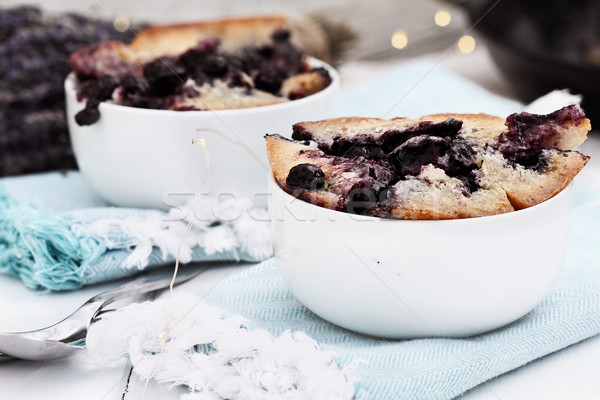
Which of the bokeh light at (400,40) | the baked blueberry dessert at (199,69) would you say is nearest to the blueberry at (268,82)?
the baked blueberry dessert at (199,69)

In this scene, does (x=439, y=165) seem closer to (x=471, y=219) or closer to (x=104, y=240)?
(x=471, y=219)

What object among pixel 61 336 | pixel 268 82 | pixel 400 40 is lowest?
pixel 61 336

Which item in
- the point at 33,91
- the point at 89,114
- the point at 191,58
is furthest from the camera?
the point at 33,91

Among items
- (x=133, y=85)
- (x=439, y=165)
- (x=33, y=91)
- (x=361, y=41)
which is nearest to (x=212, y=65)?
(x=133, y=85)

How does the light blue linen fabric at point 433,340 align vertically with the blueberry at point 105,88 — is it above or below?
below

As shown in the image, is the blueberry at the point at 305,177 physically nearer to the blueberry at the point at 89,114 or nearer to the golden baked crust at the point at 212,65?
the golden baked crust at the point at 212,65

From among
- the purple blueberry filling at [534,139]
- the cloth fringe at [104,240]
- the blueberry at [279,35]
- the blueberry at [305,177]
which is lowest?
the cloth fringe at [104,240]

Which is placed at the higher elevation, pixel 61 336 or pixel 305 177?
pixel 305 177

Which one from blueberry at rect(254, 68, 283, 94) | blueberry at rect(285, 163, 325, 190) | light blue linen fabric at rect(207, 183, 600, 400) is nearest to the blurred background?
blueberry at rect(254, 68, 283, 94)
